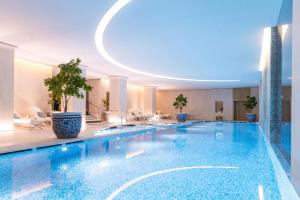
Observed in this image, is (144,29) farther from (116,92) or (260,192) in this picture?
(116,92)

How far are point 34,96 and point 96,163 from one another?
961 cm

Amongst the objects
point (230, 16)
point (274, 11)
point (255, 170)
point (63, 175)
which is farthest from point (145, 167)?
point (274, 11)

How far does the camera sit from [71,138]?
7852mm

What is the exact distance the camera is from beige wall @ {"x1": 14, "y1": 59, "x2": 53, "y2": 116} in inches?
486

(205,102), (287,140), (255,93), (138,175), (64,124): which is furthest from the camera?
(205,102)

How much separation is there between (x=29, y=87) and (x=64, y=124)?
657 cm

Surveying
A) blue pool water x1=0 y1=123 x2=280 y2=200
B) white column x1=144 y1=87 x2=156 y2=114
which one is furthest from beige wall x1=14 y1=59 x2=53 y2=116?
white column x1=144 y1=87 x2=156 y2=114

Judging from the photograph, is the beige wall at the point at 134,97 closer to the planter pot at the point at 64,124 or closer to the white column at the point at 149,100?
the white column at the point at 149,100

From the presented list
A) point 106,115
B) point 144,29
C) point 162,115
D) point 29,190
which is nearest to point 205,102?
point 162,115

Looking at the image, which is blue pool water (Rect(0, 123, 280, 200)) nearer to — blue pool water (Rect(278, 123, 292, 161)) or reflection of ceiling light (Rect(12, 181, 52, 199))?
reflection of ceiling light (Rect(12, 181, 52, 199))

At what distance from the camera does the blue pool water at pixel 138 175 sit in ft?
10.6

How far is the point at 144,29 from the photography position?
23.0 feet

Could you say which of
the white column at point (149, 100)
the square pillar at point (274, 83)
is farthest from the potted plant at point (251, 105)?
the square pillar at point (274, 83)

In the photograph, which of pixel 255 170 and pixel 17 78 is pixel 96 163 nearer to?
pixel 255 170
